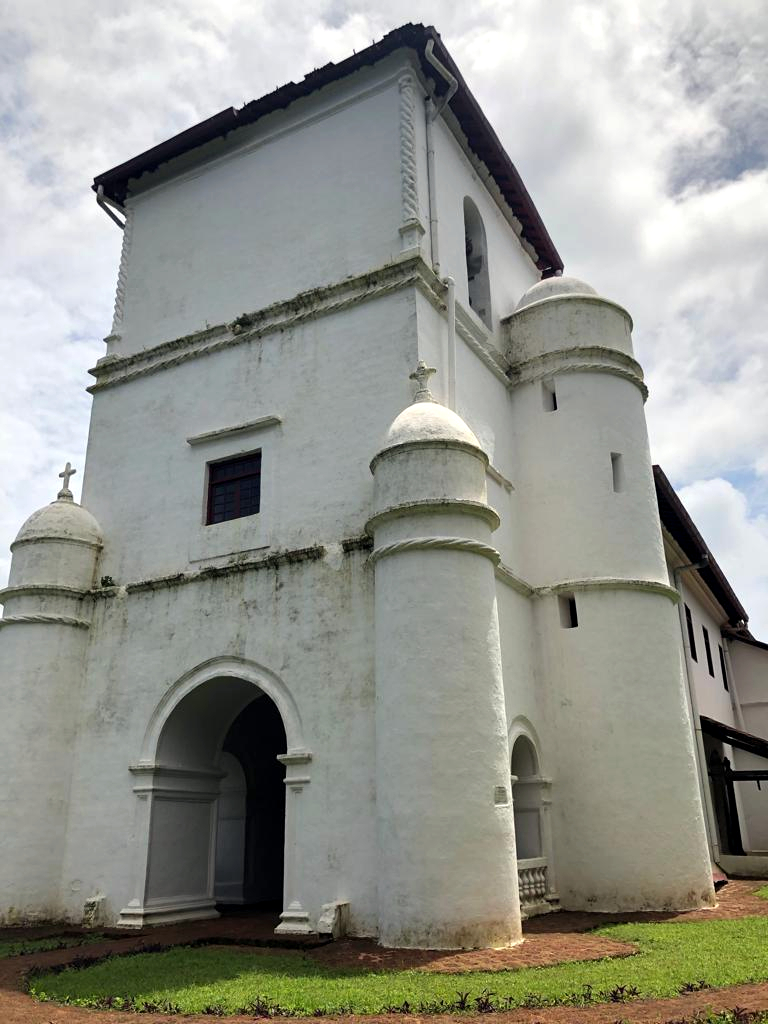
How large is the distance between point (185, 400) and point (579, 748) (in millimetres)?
8741

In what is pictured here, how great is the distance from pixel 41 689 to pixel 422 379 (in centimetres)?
758

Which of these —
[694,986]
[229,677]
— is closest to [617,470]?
[229,677]

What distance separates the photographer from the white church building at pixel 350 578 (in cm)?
1071

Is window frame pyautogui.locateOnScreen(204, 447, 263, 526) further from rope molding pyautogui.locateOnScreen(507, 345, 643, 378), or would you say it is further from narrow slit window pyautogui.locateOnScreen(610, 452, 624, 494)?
narrow slit window pyautogui.locateOnScreen(610, 452, 624, 494)

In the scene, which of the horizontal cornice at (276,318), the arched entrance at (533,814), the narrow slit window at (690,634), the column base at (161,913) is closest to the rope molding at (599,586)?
the arched entrance at (533,814)

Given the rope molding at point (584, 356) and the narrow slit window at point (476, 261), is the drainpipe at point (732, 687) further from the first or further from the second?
the narrow slit window at point (476, 261)

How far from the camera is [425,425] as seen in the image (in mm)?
11570

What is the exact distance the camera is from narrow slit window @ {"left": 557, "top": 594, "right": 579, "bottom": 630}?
14.1 meters

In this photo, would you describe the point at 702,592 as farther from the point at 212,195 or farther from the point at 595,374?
the point at 212,195

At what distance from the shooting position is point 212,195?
54.8 ft

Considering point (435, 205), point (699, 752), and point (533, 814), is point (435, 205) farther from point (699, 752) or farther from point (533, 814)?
point (699, 752)

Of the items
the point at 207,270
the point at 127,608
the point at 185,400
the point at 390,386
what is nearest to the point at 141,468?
the point at 185,400

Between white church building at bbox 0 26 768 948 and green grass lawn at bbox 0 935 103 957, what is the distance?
897 millimetres

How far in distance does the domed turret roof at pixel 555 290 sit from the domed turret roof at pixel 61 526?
890 centimetres
